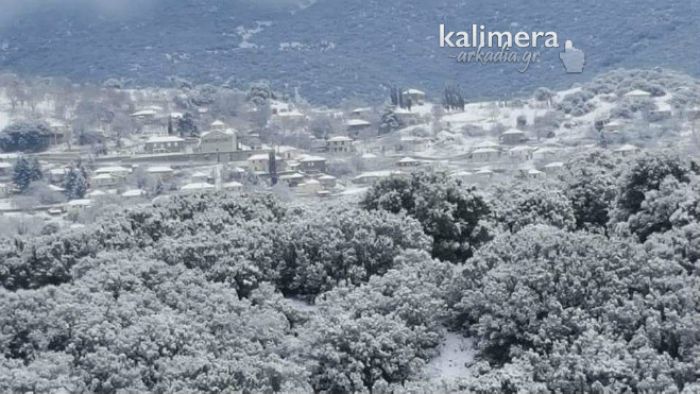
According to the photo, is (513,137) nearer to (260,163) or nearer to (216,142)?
(260,163)

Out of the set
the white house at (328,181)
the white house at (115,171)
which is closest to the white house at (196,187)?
the white house at (115,171)

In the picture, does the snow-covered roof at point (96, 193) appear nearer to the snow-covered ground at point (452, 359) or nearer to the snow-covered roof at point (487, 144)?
the snow-covered roof at point (487, 144)

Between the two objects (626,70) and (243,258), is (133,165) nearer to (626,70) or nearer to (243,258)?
(626,70)

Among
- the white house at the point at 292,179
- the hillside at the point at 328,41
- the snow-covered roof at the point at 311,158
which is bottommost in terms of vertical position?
the white house at the point at 292,179

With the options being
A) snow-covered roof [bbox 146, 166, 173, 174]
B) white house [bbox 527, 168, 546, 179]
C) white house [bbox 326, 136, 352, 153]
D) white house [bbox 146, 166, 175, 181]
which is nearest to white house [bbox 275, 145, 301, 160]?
white house [bbox 326, 136, 352, 153]

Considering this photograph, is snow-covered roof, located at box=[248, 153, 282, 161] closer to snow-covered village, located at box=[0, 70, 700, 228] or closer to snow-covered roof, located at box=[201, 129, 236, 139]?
snow-covered village, located at box=[0, 70, 700, 228]

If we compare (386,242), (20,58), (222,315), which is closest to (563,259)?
(386,242)

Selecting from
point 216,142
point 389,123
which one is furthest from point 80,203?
point 389,123
